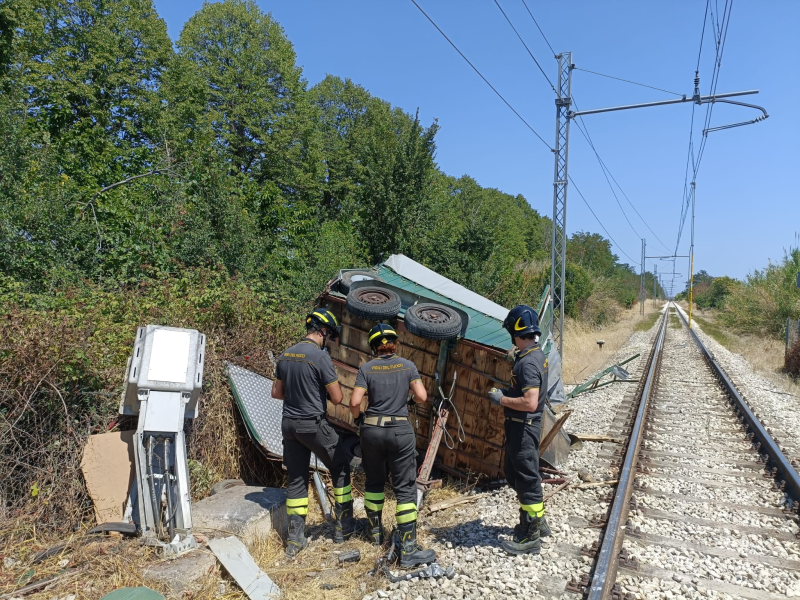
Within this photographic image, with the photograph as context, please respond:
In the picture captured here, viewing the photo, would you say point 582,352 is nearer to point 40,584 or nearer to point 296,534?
point 296,534

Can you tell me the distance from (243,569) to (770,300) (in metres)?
26.0

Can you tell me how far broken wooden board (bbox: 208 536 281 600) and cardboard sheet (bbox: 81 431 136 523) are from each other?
1.26 meters

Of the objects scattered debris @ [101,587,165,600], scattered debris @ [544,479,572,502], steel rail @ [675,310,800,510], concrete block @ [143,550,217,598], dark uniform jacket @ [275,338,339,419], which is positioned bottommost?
concrete block @ [143,550,217,598]

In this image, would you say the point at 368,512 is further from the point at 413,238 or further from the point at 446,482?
the point at 413,238

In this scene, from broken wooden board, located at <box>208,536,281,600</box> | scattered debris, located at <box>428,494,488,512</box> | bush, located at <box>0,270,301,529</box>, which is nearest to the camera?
broken wooden board, located at <box>208,536,281,600</box>

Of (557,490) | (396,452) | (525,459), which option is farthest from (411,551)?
Answer: (557,490)

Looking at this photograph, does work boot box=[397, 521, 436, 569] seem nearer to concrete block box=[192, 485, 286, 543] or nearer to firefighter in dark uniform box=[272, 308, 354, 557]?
firefighter in dark uniform box=[272, 308, 354, 557]

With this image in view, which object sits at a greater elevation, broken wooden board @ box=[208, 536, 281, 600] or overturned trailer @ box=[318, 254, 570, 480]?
overturned trailer @ box=[318, 254, 570, 480]

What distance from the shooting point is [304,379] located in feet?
16.1

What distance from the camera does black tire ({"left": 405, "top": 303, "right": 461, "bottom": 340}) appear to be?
6121mm

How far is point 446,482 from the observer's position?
22.2 feet

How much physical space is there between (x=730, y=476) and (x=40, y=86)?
22.7m

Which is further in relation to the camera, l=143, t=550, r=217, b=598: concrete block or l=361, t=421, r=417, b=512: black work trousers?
l=361, t=421, r=417, b=512: black work trousers

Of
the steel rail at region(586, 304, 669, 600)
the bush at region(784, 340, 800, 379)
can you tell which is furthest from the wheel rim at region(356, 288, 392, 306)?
the bush at region(784, 340, 800, 379)
